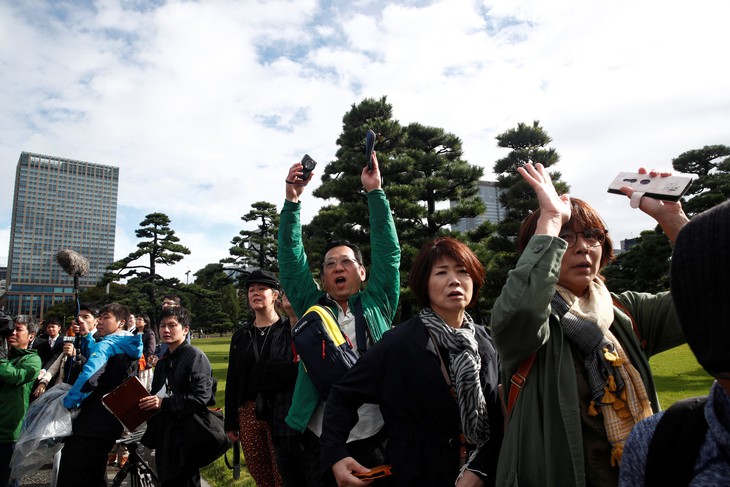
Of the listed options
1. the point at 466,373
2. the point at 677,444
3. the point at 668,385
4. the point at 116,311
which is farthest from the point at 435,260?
the point at 668,385

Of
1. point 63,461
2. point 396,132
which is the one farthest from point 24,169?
point 63,461

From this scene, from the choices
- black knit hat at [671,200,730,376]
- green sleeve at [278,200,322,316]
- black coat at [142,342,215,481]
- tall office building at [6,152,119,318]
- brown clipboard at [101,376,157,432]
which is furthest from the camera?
tall office building at [6,152,119,318]

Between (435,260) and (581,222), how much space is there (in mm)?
587

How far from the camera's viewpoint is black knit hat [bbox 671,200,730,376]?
642mm

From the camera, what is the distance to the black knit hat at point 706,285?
64 centimetres

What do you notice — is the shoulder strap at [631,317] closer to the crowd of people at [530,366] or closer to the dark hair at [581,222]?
the crowd of people at [530,366]

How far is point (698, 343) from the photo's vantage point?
2.26 ft

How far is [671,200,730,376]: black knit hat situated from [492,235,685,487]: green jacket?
2.12 ft

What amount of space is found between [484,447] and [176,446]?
9.61 feet

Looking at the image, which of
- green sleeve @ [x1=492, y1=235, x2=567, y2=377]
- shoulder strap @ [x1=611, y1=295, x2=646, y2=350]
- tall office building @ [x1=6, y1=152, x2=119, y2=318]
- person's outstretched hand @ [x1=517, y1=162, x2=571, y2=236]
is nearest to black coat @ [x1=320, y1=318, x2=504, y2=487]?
green sleeve @ [x1=492, y1=235, x2=567, y2=377]

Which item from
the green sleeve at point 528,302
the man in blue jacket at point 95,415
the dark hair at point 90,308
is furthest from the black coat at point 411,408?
the dark hair at point 90,308

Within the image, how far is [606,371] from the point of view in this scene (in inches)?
58.0

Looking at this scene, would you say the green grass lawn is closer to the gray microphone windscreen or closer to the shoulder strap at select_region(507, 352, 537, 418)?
the gray microphone windscreen

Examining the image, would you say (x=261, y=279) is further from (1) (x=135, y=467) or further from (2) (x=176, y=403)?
(1) (x=135, y=467)
